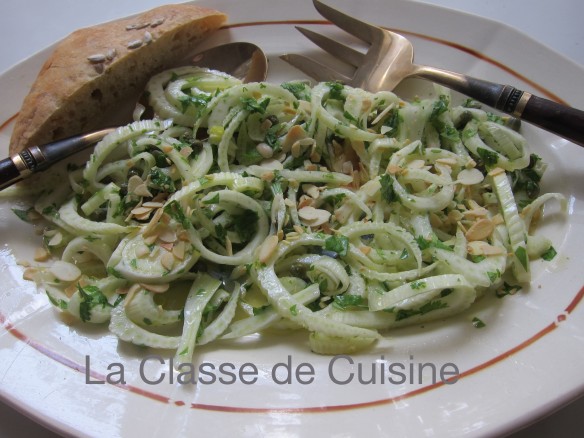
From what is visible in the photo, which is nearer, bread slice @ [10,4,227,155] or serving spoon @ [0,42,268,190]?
serving spoon @ [0,42,268,190]

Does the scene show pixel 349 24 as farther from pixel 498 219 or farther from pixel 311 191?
pixel 498 219


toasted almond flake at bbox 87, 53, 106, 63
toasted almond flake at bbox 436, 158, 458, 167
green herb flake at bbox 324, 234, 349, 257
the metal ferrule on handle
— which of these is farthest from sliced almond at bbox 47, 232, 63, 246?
toasted almond flake at bbox 436, 158, 458, 167

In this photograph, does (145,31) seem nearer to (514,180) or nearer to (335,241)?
(335,241)

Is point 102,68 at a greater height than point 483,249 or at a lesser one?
greater

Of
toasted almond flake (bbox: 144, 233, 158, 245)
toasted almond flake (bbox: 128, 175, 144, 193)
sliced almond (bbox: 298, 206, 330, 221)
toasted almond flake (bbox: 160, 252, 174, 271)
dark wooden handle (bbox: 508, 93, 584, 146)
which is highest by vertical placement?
dark wooden handle (bbox: 508, 93, 584, 146)

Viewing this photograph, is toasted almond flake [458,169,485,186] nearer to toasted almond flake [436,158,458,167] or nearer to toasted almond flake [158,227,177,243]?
toasted almond flake [436,158,458,167]

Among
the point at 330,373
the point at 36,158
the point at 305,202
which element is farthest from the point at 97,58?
the point at 330,373
